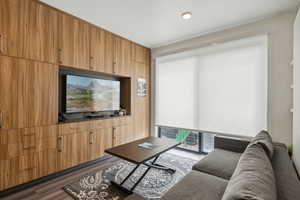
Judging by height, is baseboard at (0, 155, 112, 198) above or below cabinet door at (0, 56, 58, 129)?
below

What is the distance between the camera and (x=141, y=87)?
12.8ft

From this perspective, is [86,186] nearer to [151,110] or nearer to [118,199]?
[118,199]

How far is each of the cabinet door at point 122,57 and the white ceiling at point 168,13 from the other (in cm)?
28

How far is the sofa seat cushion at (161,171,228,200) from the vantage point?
3.97 ft

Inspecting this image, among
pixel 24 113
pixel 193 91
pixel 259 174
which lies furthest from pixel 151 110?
pixel 259 174

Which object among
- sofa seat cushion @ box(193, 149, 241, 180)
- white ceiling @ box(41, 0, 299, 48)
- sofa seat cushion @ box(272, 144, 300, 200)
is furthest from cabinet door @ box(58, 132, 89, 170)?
sofa seat cushion @ box(272, 144, 300, 200)

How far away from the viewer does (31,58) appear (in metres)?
2.05

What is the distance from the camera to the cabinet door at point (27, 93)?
1.84m

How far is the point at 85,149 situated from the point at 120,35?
2.55 meters

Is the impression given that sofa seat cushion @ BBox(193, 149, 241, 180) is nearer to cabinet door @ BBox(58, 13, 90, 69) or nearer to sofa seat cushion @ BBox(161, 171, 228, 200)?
sofa seat cushion @ BBox(161, 171, 228, 200)

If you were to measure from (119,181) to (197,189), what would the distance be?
53.3 inches

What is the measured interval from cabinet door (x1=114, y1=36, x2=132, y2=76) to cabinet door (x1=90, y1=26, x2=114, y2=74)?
0.44 ft

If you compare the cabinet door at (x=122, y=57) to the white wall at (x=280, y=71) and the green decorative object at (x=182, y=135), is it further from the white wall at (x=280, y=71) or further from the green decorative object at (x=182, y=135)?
the white wall at (x=280, y=71)

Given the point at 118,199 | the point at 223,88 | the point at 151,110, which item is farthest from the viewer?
the point at 151,110
